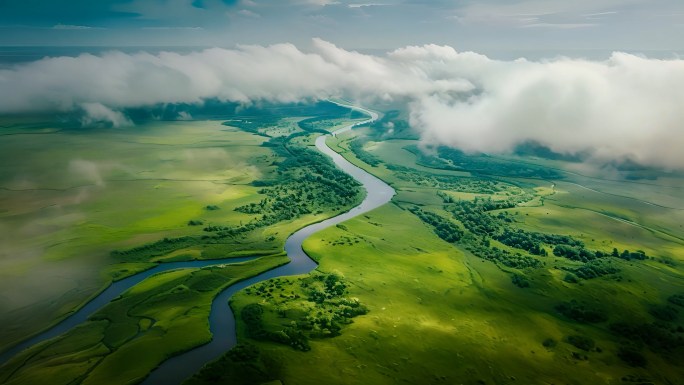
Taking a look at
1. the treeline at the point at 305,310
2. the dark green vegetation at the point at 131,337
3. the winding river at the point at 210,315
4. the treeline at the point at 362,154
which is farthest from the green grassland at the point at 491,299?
the treeline at the point at 362,154

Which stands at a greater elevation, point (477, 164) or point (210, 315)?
point (477, 164)

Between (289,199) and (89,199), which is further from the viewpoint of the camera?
(289,199)

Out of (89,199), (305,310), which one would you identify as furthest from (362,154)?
(305,310)

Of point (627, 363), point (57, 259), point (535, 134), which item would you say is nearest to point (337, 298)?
point (627, 363)

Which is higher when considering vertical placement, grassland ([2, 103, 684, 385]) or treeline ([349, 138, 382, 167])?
treeline ([349, 138, 382, 167])

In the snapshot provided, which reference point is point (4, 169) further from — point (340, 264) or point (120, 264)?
point (340, 264)

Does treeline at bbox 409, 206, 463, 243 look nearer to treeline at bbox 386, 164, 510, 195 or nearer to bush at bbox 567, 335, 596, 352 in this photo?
treeline at bbox 386, 164, 510, 195

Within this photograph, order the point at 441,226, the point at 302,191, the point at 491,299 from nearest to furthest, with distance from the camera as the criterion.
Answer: the point at 491,299
the point at 441,226
the point at 302,191

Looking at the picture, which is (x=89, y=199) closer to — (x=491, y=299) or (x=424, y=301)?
(x=424, y=301)

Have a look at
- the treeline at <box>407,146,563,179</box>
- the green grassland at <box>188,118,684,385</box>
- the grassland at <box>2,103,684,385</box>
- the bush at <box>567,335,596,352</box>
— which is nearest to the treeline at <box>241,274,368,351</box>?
the grassland at <box>2,103,684,385</box>
